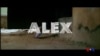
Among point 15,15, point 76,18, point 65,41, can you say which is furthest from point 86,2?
point 15,15

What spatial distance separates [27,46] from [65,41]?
1.12 meters

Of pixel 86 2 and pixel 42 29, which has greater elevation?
pixel 86 2

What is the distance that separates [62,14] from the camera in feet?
39.7

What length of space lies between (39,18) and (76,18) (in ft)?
3.54

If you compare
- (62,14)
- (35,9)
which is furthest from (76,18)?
(35,9)

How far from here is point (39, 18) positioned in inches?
477
